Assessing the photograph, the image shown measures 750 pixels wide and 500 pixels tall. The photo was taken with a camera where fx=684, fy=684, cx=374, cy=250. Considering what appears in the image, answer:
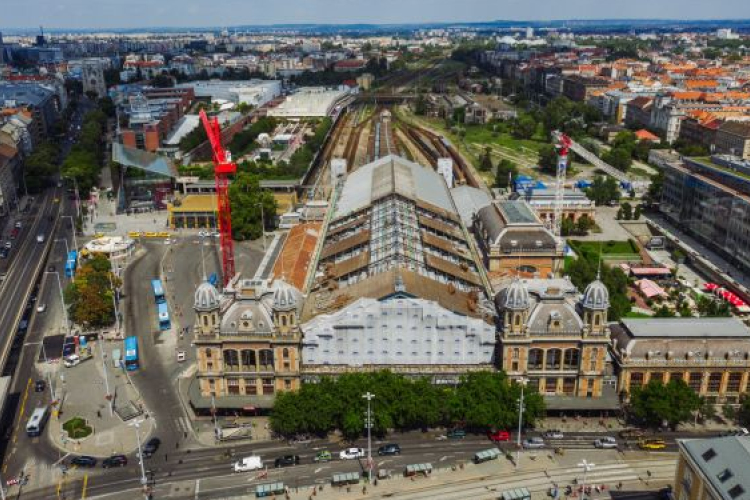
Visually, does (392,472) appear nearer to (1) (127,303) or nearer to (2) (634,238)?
(1) (127,303)

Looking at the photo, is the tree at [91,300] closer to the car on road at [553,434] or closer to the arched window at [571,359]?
the car on road at [553,434]

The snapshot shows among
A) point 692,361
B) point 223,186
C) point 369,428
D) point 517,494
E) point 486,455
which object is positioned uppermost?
point 223,186

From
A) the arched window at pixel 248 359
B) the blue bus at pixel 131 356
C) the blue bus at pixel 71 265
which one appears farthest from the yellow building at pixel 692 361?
the blue bus at pixel 71 265

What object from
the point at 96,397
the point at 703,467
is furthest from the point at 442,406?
the point at 96,397

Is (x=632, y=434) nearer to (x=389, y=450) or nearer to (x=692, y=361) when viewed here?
(x=692, y=361)

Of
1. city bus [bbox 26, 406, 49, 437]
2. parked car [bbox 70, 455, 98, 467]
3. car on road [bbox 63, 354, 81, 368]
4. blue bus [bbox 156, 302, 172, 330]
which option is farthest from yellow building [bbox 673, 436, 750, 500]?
car on road [bbox 63, 354, 81, 368]

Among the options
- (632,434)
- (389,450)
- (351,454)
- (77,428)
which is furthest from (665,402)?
(77,428)

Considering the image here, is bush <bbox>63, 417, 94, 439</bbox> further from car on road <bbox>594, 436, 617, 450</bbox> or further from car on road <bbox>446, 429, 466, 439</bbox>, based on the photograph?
car on road <bbox>594, 436, 617, 450</bbox>
